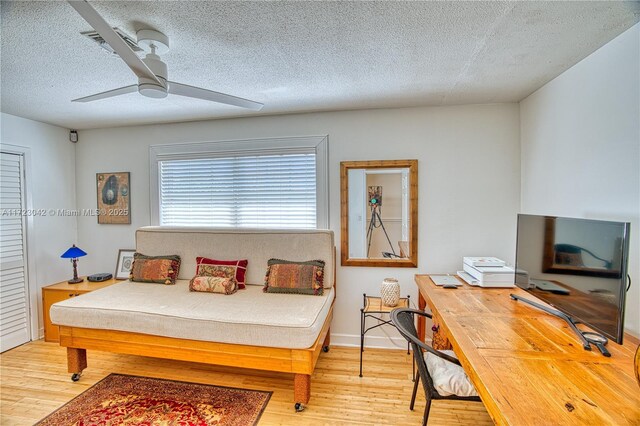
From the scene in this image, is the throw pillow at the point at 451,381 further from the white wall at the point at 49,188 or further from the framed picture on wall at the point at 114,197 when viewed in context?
the white wall at the point at 49,188

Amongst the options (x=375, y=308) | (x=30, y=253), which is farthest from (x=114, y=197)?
(x=375, y=308)

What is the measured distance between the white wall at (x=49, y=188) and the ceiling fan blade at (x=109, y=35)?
2765 millimetres

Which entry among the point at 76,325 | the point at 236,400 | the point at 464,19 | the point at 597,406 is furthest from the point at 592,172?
the point at 76,325

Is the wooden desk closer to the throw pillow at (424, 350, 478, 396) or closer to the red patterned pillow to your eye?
the throw pillow at (424, 350, 478, 396)

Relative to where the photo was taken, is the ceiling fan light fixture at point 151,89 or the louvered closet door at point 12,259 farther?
Answer: the louvered closet door at point 12,259

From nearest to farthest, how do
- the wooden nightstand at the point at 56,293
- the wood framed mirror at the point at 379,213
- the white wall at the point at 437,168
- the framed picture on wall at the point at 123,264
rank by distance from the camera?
the white wall at the point at 437,168
the wood framed mirror at the point at 379,213
the wooden nightstand at the point at 56,293
the framed picture on wall at the point at 123,264

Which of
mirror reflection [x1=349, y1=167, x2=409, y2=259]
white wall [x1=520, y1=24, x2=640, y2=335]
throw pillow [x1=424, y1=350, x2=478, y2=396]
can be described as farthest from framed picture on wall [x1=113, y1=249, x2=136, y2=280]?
white wall [x1=520, y1=24, x2=640, y2=335]

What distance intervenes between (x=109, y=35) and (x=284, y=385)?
8.12 ft

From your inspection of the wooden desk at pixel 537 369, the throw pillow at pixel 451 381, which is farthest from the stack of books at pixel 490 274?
the throw pillow at pixel 451 381

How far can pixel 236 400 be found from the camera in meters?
2.08

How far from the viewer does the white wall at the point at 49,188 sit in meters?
3.04

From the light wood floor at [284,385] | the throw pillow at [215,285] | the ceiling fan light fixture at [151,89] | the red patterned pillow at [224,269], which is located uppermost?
the ceiling fan light fixture at [151,89]

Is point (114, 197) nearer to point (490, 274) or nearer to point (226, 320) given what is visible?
point (226, 320)

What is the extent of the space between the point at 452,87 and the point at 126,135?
361 centimetres
